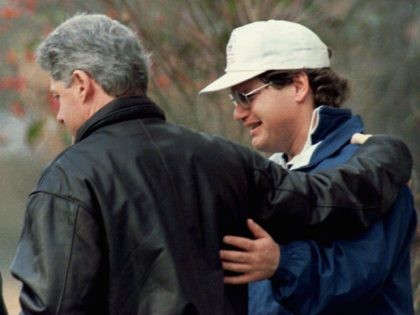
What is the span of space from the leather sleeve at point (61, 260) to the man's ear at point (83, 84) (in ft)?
0.90

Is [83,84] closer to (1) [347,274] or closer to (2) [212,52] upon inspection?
(1) [347,274]

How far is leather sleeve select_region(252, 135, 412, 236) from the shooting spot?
3.77 m

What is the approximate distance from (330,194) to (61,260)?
0.72 m

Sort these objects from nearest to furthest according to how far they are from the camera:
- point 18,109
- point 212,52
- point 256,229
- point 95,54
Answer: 1. point 95,54
2. point 256,229
3. point 212,52
4. point 18,109

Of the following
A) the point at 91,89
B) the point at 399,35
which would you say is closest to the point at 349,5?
the point at 399,35

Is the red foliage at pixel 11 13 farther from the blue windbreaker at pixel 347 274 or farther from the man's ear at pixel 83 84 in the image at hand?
the man's ear at pixel 83 84

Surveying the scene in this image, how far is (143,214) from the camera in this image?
354cm

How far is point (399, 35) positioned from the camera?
7793 mm

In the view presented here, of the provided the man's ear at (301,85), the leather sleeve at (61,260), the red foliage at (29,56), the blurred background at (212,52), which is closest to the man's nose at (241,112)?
the man's ear at (301,85)

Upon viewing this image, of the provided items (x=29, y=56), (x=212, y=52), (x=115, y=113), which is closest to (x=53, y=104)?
(x=29, y=56)

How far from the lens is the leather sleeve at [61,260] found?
3.46m

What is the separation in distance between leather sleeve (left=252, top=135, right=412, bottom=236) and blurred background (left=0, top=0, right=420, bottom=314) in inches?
135

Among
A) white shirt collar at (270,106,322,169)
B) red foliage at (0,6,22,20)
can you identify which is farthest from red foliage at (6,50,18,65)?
white shirt collar at (270,106,322,169)

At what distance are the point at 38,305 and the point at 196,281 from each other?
371mm
